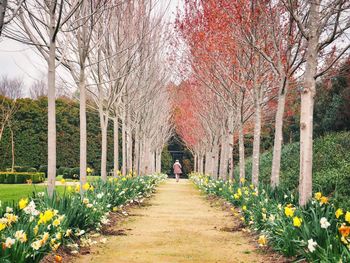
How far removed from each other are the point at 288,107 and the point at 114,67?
14937mm

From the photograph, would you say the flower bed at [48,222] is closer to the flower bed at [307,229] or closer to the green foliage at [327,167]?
the flower bed at [307,229]

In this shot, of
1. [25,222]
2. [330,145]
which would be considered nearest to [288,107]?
[330,145]

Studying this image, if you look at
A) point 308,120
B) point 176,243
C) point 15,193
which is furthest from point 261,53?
point 15,193

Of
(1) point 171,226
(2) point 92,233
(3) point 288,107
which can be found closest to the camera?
(2) point 92,233

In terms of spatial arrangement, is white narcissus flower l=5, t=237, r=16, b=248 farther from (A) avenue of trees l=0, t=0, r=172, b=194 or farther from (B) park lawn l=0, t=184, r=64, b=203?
(B) park lawn l=0, t=184, r=64, b=203

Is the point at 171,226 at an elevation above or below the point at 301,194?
below

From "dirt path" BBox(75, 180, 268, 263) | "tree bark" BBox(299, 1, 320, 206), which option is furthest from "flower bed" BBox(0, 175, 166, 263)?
"tree bark" BBox(299, 1, 320, 206)

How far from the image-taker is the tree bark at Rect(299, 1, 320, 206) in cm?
684

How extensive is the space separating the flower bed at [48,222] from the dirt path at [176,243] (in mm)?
440

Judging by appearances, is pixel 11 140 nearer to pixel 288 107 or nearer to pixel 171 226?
pixel 288 107

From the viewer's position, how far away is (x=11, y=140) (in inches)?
1406

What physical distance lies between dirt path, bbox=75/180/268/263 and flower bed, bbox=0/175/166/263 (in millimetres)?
440

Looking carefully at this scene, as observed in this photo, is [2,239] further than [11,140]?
No

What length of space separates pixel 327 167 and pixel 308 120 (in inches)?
288
